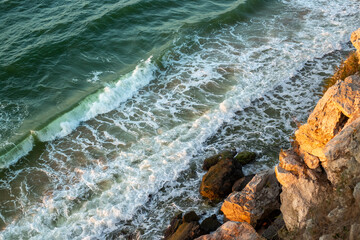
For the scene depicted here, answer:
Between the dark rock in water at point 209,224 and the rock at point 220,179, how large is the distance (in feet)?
3.95

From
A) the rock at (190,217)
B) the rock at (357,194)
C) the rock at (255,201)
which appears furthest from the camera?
A: the rock at (190,217)

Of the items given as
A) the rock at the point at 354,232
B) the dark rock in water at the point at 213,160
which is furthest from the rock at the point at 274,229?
Result: the dark rock in water at the point at 213,160

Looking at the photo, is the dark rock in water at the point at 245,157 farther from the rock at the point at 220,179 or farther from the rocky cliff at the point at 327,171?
the rocky cliff at the point at 327,171

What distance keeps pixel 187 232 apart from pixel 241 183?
8.89 ft

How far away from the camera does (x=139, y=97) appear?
706 inches

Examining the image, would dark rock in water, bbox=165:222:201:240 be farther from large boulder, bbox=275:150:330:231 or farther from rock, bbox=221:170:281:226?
large boulder, bbox=275:150:330:231

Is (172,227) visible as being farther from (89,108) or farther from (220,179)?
(89,108)

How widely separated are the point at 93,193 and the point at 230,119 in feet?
22.0

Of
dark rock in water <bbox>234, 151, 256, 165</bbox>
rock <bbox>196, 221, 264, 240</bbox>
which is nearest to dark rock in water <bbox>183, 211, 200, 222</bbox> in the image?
rock <bbox>196, 221, 264, 240</bbox>

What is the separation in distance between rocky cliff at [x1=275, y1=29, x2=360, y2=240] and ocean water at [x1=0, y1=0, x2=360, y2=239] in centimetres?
334

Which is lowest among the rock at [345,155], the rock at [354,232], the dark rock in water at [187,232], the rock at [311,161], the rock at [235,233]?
the dark rock in water at [187,232]

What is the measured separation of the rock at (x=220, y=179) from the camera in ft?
38.8

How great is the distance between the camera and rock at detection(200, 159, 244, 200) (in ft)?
38.8

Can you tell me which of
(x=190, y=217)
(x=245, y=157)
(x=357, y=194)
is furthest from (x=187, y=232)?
(x=357, y=194)
